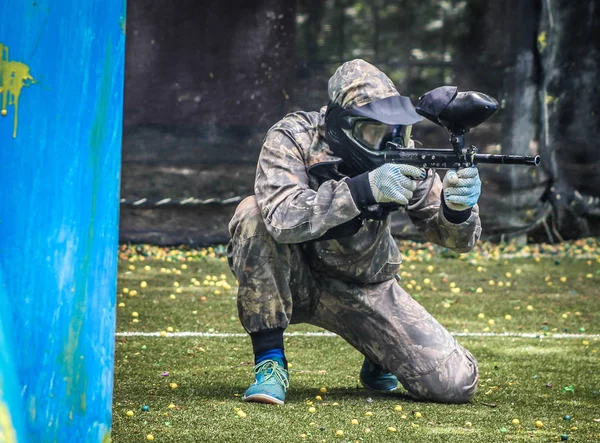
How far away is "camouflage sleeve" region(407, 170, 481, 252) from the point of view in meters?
3.87

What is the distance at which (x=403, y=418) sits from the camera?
3.53m

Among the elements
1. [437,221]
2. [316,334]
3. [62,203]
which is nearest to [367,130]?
[437,221]

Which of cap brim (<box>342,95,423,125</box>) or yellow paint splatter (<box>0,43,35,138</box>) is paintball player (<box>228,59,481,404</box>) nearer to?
cap brim (<box>342,95,423,125</box>)

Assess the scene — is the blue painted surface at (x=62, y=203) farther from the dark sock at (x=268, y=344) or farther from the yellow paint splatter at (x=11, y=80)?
the dark sock at (x=268, y=344)

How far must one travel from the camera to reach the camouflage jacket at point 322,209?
3574mm

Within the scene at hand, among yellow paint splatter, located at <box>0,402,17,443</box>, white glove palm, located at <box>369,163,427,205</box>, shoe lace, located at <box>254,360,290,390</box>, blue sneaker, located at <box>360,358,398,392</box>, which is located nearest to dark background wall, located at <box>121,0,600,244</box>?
blue sneaker, located at <box>360,358,398,392</box>

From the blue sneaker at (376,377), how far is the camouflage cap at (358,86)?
1.15 m

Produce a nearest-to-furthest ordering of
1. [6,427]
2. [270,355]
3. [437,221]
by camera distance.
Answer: [6,427] → [270,355] → [437,221]

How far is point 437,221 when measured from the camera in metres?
3.93

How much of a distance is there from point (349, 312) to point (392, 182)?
759mm

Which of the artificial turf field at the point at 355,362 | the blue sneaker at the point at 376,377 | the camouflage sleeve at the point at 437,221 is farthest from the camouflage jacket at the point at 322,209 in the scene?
the artificial turf field at the point at 355,362

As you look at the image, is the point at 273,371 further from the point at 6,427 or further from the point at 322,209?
the point at 6,427

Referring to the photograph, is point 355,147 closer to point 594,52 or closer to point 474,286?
point 474,286

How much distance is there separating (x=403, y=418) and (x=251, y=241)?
35.2 inches
